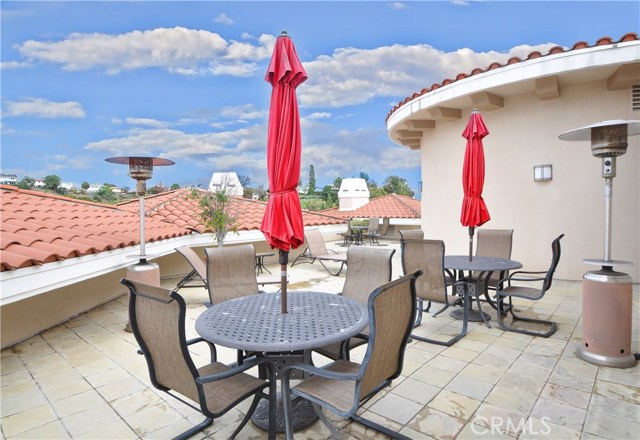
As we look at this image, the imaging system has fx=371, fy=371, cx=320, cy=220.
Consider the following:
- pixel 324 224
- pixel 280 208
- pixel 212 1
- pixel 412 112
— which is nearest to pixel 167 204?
pixel 324 224

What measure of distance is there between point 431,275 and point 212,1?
106ft

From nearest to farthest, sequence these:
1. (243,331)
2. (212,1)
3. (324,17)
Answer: (243,331) → (324,17) → (212,1)

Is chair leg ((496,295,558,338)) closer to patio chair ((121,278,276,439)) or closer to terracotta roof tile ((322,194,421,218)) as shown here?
patio chair ((121,278,276,439))

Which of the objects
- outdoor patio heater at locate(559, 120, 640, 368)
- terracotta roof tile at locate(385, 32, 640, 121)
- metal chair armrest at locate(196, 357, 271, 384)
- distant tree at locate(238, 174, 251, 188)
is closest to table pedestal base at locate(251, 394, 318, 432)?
metal chair armrest at locate(196, 357, 271, 384)

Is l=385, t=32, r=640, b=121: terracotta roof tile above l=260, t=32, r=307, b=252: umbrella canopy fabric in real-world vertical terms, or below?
above

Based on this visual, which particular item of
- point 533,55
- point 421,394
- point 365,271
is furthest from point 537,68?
point 421,394

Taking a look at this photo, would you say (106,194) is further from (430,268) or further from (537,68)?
(537,68)

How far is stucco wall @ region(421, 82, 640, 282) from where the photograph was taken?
257 inches

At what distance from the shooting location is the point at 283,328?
243cm

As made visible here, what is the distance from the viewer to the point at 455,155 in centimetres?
862

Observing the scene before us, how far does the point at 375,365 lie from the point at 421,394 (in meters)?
1.24

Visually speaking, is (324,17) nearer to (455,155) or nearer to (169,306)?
(455,155)

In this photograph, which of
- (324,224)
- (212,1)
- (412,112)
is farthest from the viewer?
(212,1)

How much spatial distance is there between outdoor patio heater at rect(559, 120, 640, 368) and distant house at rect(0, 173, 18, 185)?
8889 millimetres
